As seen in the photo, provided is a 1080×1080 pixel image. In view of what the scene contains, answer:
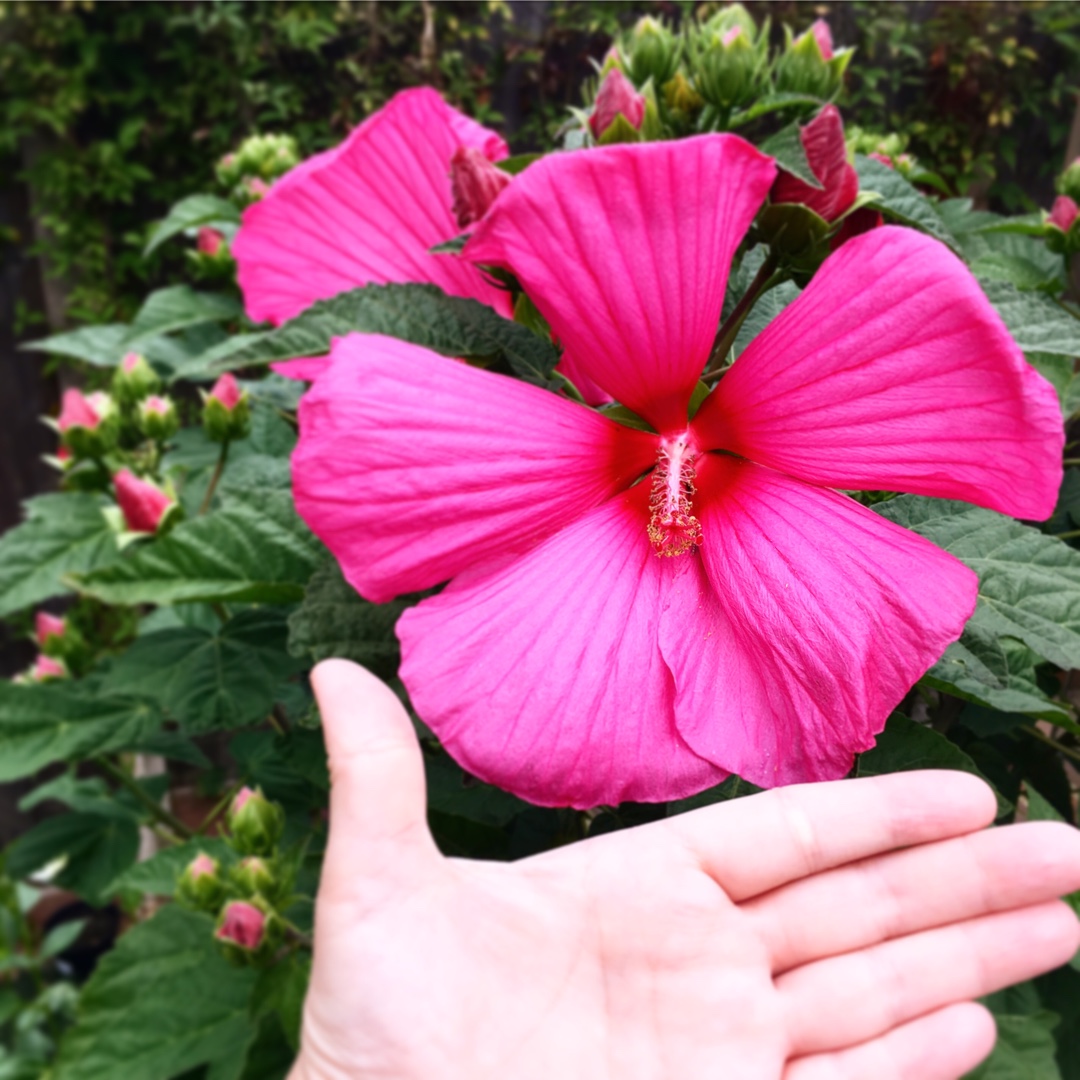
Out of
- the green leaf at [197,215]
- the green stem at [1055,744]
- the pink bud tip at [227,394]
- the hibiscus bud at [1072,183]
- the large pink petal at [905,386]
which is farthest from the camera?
the green leaf at [197,215]

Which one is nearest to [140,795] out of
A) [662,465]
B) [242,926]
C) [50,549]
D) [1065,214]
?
[50,549]

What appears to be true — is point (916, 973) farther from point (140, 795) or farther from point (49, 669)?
point (49, 669)

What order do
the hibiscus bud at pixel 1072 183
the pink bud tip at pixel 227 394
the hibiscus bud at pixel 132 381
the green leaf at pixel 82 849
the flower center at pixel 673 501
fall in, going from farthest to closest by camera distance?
1. the green leaf at pixel 82 849
2. the hibiscus bud at pixel 132 381
3. the pink bud tip at pixel 227 394
4. the hibiscus bud at pixel 1072 183
5. the flower center at pixel 673 501

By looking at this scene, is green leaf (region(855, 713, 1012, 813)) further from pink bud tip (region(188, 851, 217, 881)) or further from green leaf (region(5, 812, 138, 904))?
green leaf (region(5, 812, 138, 904))

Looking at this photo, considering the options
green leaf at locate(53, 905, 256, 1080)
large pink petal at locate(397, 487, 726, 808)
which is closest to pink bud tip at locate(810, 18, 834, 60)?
large pink petal at locate(397, 487, 726, 808)

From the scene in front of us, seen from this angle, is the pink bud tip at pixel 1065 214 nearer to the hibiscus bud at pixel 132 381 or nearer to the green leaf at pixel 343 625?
the green leaf at pixel 343 625

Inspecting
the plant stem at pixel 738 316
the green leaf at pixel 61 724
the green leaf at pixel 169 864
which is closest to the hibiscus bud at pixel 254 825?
the green leaf at pixel 169 864

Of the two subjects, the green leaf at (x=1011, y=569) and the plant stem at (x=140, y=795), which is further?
the plant stem at (x=140, y=795)
